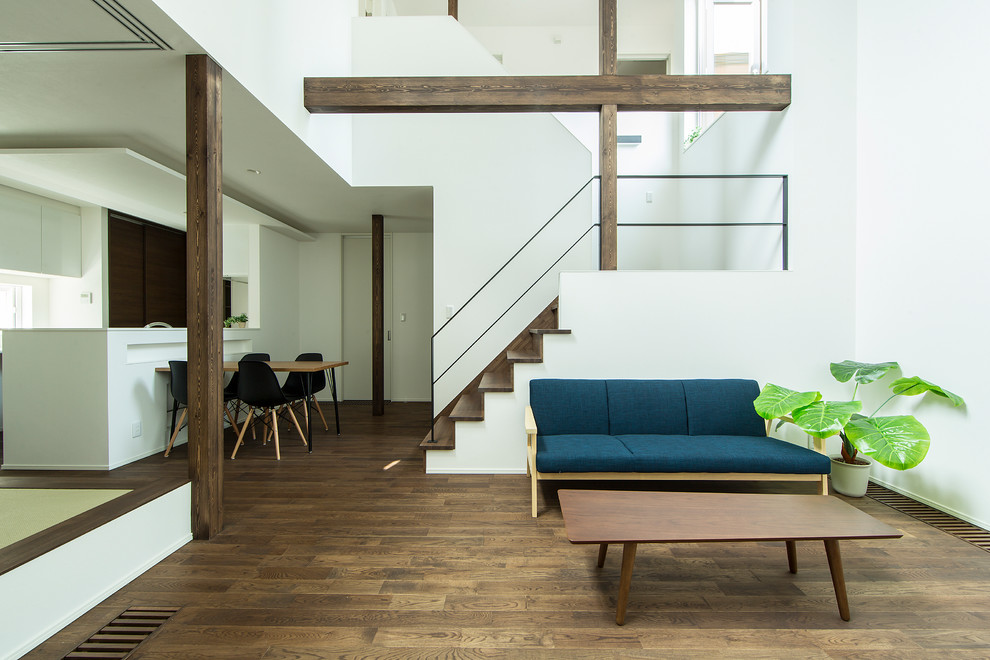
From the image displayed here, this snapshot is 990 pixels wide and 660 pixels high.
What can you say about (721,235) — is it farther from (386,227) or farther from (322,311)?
(322,311)

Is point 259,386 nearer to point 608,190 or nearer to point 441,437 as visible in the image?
point 441,437

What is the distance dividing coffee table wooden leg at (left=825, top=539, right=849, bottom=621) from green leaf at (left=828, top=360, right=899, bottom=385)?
75.0 inches

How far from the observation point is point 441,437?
163 inches

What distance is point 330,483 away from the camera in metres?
3.72

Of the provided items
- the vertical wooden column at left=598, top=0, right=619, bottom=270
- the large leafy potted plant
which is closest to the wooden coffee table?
the large leafy potted plant

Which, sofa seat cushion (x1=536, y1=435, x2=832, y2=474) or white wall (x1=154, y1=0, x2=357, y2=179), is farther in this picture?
sofa seat cushion (x1=536, y1=435, x2=832, y2=474)

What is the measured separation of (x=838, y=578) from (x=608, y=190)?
306 cm

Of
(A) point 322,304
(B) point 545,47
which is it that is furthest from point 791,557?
(B) point 545,47

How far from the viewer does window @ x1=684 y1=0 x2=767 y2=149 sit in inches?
186

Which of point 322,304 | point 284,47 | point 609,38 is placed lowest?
point 322,304

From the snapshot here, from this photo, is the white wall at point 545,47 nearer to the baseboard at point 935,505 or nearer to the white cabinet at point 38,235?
the white cabinet at point 38,235

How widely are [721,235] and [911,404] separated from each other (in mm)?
2596

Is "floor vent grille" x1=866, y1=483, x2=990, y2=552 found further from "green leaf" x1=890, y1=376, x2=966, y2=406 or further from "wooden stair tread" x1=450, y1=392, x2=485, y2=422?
"wooden stair tread" x1=450, y1=392, x2=485, y2=422

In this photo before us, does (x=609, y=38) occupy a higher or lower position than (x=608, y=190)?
higher
